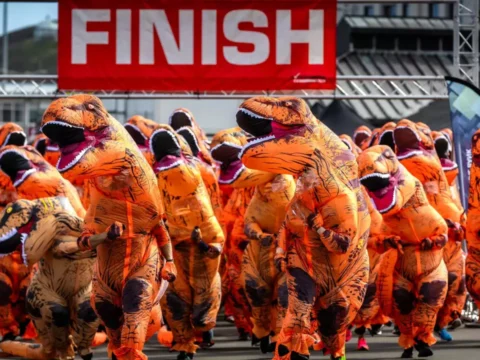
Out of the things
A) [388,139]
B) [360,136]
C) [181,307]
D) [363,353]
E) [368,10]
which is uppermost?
[368,10]

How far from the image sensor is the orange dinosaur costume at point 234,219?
40.5 ft

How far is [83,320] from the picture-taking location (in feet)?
34.9

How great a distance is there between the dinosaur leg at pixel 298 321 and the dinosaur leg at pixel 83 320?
7.50 ft

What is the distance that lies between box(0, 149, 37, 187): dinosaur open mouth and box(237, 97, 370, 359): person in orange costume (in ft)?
10.1

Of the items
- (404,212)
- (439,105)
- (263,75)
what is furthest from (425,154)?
(439,105)

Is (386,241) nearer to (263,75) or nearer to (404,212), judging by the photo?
(404,212)

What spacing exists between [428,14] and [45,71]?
1362 cm

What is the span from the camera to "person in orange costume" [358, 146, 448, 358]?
11.6 m

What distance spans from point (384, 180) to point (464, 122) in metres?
4.01

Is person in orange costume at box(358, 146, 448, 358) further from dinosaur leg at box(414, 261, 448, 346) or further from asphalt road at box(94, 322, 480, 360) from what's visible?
asphalt road at box(94, 322, 480, 360)

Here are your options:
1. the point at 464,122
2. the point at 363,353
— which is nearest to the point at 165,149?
the point at 363,353

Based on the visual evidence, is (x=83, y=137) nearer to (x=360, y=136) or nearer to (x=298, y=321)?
(x=298, y=321)

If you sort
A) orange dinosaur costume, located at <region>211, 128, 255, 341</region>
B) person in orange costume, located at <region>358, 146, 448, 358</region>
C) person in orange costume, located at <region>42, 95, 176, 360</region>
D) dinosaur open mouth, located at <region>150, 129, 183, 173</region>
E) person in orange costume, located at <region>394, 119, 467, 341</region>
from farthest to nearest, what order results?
person in orange costume, located at <region>394, 119, 467, 341</region> → orange dinosaur costume, located at <region>211, 128, 255, 341</region> → person in orange costume, located at <region>358, 146, 448, 358</region> → dinosaur open mouth, located at <region>150, 129, 183, 173</region> → person in orange costume, located at <region>42, 95, 176, 360</region>

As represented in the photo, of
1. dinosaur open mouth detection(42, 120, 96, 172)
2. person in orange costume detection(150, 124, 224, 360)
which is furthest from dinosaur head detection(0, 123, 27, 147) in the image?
dinosaur open mouth detection(42, 120, 96, 172)
